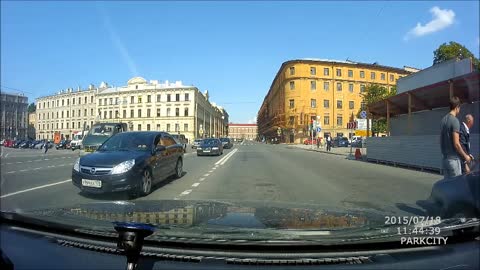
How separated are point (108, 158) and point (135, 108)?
9032 centimetres

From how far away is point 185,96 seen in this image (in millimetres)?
104312

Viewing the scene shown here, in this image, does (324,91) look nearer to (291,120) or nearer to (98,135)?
(291,120)

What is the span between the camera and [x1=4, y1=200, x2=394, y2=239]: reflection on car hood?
3156mm

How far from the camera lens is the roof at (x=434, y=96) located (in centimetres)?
1688

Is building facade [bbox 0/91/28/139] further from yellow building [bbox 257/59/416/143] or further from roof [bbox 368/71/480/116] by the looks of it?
yellow building [bbox 257/59/416/143]

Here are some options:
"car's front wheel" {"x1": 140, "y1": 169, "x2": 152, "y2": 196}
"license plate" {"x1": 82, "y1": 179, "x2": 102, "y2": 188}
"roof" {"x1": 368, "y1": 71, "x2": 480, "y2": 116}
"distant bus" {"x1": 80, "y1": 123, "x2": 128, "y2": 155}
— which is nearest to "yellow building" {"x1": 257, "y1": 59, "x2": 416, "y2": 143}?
"roof" {"x1": 368, "y1": 71, "x2": 480, "y2": 116}

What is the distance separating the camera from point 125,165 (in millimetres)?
9109

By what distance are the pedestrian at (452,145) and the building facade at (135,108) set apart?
8485 centimetres

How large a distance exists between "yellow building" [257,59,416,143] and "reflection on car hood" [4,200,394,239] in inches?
3558

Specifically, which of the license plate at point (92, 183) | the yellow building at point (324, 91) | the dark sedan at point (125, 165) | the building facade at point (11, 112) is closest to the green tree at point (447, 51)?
the yellow building at point (324, 91)

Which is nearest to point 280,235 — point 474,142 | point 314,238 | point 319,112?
point 314,238

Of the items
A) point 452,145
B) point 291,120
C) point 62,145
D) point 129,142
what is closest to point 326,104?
point 291,120

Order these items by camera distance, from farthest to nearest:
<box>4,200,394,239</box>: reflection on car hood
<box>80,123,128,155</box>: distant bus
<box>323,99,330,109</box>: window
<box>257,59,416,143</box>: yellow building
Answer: <box>323,99,330,109</box>: window, <box>257,59,416,143</box>: yellow building, <box>80,123,128,155</box>: distant bus, <box>4,200,394,239</box>: reflection on car hood

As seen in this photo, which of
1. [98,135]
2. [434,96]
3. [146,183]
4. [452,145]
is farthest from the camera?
[98,135]
